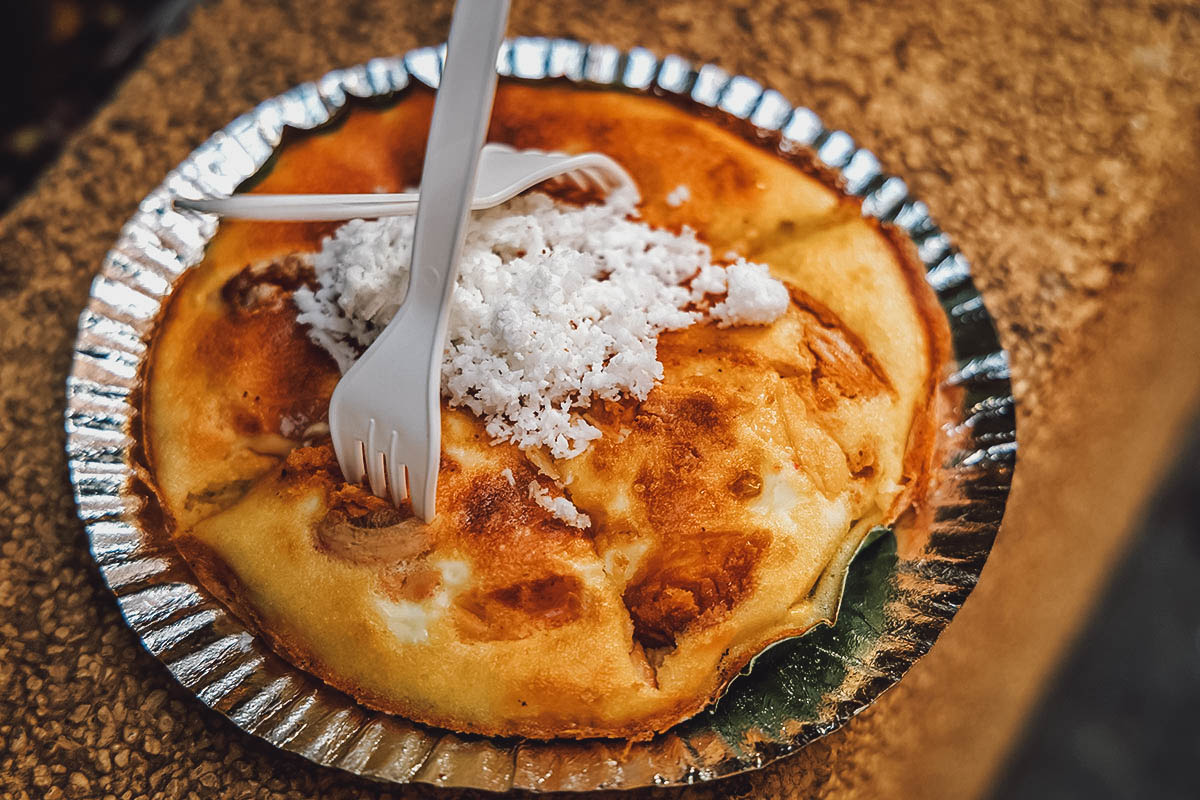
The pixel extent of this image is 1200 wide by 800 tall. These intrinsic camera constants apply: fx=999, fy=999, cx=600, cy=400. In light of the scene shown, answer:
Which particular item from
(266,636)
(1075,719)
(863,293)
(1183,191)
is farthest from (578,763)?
(1075,719)

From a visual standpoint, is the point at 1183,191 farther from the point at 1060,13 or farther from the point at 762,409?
the point at 762,409

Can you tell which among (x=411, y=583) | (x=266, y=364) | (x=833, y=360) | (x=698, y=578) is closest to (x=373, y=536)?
(x=411, y=583)

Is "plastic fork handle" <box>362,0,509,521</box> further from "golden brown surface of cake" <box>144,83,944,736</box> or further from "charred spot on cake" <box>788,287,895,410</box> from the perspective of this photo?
"charred spot on cake" <box>788,287,895,410</box>

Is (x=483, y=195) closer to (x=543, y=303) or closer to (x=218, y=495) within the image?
(x=543, y=303)

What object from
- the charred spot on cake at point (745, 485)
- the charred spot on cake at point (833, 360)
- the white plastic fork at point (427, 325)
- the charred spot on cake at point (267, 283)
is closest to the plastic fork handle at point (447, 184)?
the white plastic fork at point (427, 325)

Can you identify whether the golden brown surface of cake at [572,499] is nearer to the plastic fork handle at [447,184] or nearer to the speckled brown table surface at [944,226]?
the plastic fork handle at [447,184]

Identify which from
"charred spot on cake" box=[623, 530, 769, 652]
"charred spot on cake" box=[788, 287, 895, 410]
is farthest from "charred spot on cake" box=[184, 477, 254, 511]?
"charred spot on cake" box=[788, 287, 895, 410]

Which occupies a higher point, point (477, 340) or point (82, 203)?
point (477, 340)
